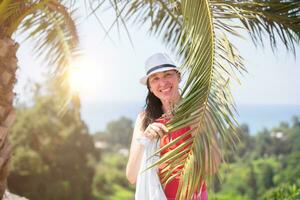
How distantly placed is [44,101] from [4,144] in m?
29.6

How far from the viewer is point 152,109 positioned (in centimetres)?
281

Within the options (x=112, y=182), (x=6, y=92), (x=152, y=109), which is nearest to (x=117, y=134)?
(x=112, y=182)

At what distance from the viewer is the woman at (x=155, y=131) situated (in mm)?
2578

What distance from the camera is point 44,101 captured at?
33.5 m

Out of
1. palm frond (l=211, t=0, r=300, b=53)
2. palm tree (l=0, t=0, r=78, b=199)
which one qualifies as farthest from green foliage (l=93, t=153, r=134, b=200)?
palm frond (l=211, t=0, r=300, b=53)

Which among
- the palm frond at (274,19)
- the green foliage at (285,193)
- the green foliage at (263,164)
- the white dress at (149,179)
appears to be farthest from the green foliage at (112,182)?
the white dress at (149,179)

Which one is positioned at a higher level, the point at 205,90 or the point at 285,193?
the point at 205,90

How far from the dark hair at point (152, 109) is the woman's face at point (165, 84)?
0.41 ft

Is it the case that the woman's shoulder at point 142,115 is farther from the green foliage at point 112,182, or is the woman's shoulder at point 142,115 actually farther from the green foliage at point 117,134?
the green foliage at point 117,134

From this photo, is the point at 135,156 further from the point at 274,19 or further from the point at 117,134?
the point at 117,134

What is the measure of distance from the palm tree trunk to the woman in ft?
6.52

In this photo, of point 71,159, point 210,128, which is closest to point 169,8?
point 210,128

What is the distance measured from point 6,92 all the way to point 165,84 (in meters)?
2.23

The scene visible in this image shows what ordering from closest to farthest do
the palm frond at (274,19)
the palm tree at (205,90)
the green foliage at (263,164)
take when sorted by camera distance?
1. the palm tree at (205,90)
2. the palm frond at (274,19)
3. the green foliage at (263,164)
